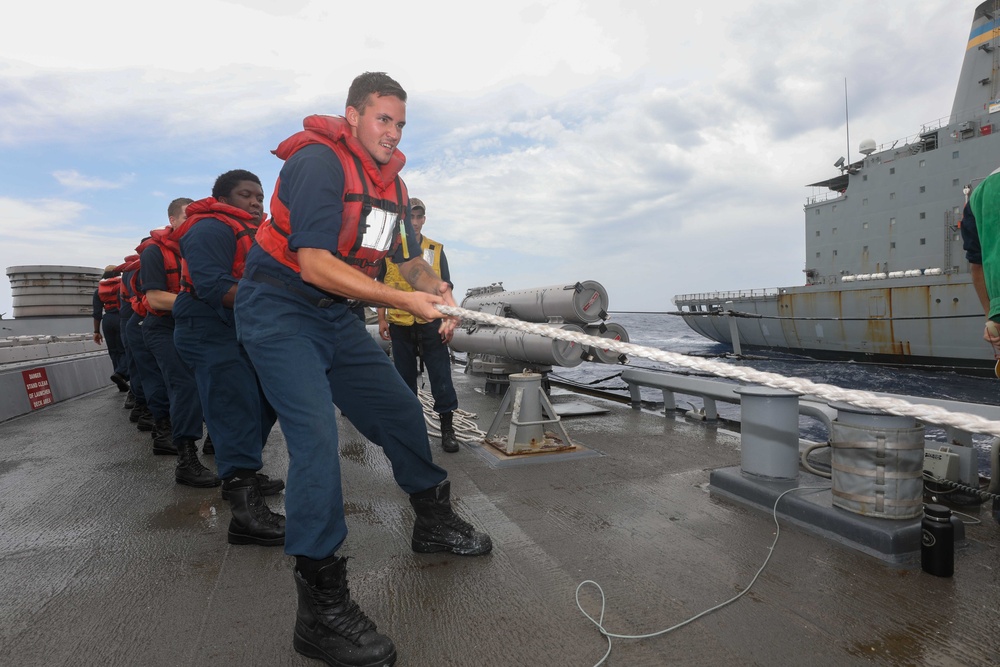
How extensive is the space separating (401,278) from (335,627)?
328cm

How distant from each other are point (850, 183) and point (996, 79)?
21.7 ft

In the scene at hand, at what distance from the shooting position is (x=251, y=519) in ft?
8.88

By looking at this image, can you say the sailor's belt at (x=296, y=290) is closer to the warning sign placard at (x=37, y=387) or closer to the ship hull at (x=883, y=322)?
the warning sign placard at (x=37, y=387)

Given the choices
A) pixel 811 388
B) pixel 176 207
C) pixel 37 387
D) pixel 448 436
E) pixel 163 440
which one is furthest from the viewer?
pixel 37 387

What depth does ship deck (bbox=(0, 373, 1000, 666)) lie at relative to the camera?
176 centimetres

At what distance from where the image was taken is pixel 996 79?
23281mm

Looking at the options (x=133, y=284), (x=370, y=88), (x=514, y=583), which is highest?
(x=370, y=88)

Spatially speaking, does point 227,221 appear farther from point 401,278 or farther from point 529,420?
point 529,420

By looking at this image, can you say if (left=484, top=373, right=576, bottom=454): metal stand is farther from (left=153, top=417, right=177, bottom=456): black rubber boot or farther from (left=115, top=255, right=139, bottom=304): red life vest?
(left=115, top=255, right=139, bottom=304): red life vest

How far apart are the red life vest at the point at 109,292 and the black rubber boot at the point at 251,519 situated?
6696 mm

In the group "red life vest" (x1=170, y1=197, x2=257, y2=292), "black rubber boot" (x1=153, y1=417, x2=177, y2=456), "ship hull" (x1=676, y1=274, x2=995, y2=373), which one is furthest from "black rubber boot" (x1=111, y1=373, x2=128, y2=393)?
"ship hull" (x1=676, y1=274, x2=995, y2=373)

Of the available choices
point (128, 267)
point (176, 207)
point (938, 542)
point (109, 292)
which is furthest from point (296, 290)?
point (109, 292)

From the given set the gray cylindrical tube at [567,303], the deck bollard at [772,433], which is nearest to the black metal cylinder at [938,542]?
the deck bollard at [772,433]

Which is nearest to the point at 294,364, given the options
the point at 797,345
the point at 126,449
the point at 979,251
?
the point at 979,251
